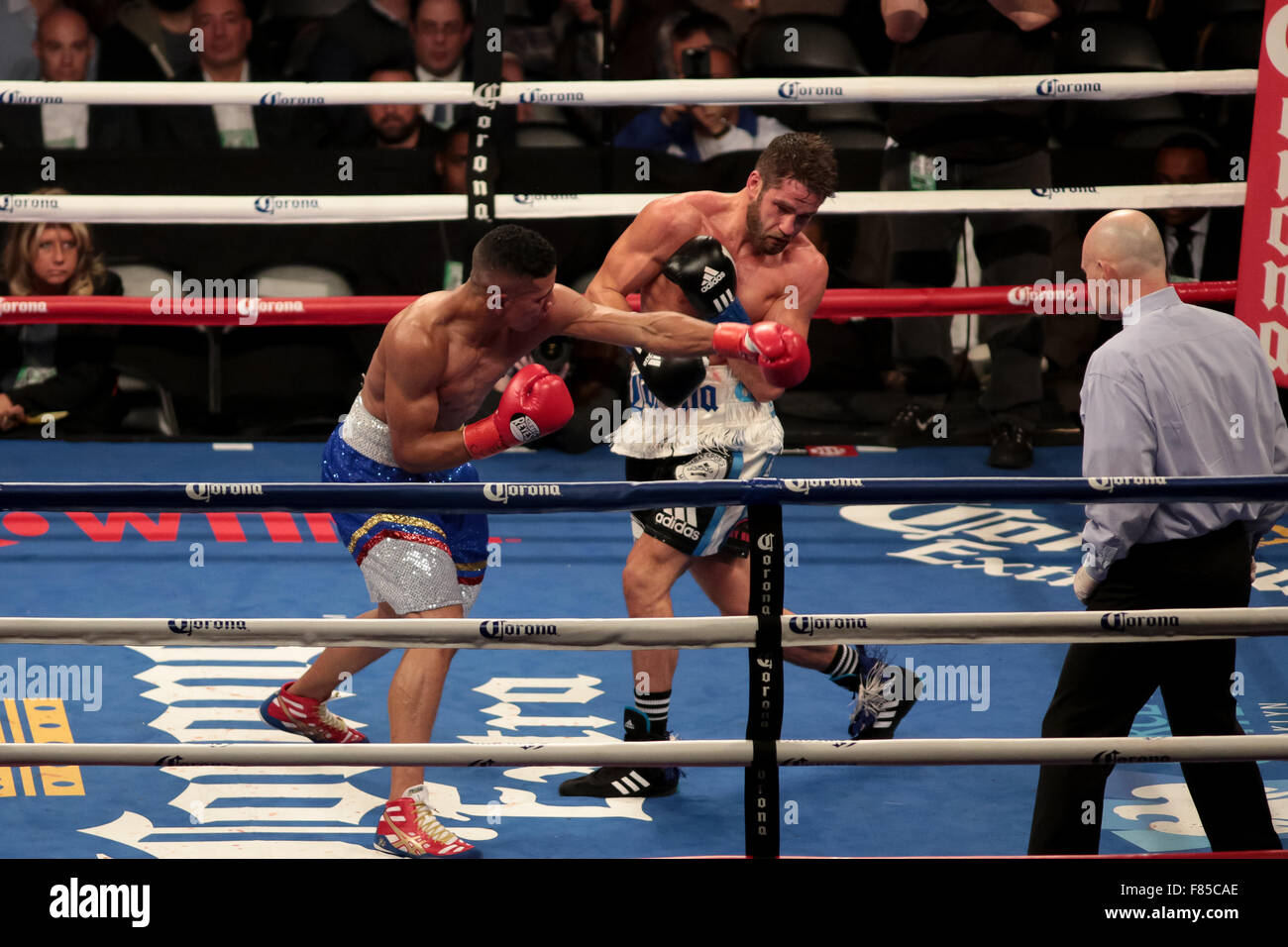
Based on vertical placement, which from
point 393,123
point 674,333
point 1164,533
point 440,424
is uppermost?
point 393,123

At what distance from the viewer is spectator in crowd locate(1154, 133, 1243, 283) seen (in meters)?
6.20

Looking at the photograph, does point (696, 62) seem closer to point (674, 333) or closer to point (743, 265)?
point (743, 265)

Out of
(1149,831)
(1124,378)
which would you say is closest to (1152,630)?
(1124,378)

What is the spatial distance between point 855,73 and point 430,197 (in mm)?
→ 2077

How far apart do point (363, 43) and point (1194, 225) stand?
3.42m

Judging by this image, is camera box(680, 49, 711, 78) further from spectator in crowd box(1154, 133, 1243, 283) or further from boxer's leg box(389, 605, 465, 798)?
boxer's leg box(389, 605, 465, 798)

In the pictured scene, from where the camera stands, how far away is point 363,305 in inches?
201

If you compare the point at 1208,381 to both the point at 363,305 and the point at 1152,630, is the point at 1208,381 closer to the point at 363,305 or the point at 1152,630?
the point at 1152,630

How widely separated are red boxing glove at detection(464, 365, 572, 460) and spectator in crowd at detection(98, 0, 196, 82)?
3607 millimetres

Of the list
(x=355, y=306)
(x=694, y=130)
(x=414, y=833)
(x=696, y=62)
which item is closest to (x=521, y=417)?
(x=414, y=833)

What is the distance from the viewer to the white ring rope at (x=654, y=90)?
5.11m

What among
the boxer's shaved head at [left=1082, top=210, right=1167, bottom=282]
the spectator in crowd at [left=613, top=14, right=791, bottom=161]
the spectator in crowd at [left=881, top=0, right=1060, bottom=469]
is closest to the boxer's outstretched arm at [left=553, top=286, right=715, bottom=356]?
the boxer's shaved head at [left=1082, top=210, right=1167, bottom=282]

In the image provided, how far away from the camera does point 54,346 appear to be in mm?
6141

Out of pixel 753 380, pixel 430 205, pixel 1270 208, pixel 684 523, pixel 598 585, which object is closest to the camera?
pixel 684 523
